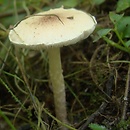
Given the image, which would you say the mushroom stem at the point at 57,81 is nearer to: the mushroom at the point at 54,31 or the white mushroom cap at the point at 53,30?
the mushroom at the point at 54,31

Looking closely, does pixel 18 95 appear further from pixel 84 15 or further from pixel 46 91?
pixel 84 15

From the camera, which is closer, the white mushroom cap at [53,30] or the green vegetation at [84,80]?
the white mushroom cap at [53,30]

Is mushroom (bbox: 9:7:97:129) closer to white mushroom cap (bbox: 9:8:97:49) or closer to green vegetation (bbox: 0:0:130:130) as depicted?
white mushroom cap (bbox: 9:8:97:49)

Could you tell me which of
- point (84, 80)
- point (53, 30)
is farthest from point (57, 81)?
point (53, 30)

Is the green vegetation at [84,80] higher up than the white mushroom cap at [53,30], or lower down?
lower down

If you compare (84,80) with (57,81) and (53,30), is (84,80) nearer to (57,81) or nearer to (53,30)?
(57,81)

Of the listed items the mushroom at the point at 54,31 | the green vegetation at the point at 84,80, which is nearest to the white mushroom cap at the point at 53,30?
the mushroom at the point at 54,31

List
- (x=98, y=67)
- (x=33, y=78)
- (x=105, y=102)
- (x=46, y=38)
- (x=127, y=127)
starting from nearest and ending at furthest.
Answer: (x=46, y=38)
(x=127, y=127)
(x=105, y=102)
(x=98, y=67)
(x=33, y=78)

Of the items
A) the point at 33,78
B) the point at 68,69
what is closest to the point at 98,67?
the point at 68,69

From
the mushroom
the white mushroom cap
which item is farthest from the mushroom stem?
the white mushroom cap
